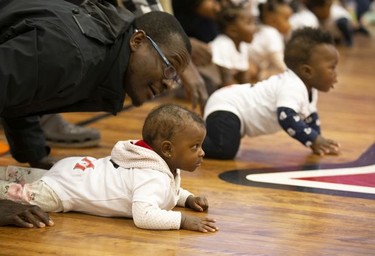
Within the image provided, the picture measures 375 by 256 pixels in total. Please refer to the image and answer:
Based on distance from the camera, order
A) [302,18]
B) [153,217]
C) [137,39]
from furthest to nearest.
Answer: [302,18]
[137,39]
[153,217]

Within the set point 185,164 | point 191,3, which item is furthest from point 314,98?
point 191,3

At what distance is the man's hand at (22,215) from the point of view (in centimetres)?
266

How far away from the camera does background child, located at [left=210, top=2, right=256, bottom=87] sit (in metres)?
5.52

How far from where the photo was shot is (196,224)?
271cm

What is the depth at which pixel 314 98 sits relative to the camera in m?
3.96

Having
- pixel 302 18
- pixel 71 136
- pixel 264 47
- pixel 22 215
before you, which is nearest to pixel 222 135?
pixel 71 136

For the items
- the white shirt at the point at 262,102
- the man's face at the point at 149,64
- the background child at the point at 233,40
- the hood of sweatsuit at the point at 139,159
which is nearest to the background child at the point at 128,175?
the hood of sweatsuit at the point at 139,159

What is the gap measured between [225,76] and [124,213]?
2.72m

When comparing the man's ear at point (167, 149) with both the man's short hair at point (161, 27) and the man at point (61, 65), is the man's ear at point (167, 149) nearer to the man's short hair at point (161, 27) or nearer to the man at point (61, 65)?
the man at point (61, 65)

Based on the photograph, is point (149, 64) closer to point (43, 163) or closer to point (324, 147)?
point (43, 163)

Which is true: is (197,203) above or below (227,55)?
above

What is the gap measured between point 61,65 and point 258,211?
861mm

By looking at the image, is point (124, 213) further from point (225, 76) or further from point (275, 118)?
point (225, 76)

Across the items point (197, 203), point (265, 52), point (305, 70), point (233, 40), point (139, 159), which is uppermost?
point (305, 70)
